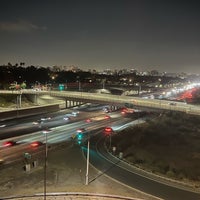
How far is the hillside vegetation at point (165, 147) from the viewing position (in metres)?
43.2

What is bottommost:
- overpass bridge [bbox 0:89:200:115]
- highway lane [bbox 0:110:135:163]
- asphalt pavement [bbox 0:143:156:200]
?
asphalt pavement [bbox 0:143:156:200]

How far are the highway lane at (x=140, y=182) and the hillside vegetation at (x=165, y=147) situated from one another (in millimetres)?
3975

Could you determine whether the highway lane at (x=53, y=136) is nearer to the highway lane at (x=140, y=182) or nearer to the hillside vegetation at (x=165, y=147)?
the highway lane at (x=140, y=182)

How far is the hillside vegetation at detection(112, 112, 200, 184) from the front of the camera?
43.2 metres

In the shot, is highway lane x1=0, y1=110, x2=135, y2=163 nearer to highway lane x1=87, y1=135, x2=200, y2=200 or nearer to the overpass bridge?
highway lane x1=87, y1=135, x2=200, y2=200

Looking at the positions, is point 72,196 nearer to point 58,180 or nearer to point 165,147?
point 58,180

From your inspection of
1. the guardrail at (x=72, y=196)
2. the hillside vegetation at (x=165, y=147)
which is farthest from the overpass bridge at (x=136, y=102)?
the guardrail at (x=72, y=196)

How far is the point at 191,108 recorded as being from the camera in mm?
70000

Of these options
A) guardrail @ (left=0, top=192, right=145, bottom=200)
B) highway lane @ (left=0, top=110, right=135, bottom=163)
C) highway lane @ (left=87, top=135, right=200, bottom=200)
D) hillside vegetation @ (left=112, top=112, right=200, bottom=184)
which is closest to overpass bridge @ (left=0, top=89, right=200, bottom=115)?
highway lane @ (left=0, top=110, right=135, bottom=163)

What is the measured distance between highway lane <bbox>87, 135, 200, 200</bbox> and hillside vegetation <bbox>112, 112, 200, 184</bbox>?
3.98 metres

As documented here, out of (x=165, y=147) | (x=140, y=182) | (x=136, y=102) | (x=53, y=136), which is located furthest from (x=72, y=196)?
(x=136, y=102)

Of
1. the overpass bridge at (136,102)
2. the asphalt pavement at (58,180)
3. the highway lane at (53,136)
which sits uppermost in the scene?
the overpass bridge at (136,102)

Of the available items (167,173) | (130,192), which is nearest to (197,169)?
(167,173)

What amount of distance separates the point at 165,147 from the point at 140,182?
939 inches
